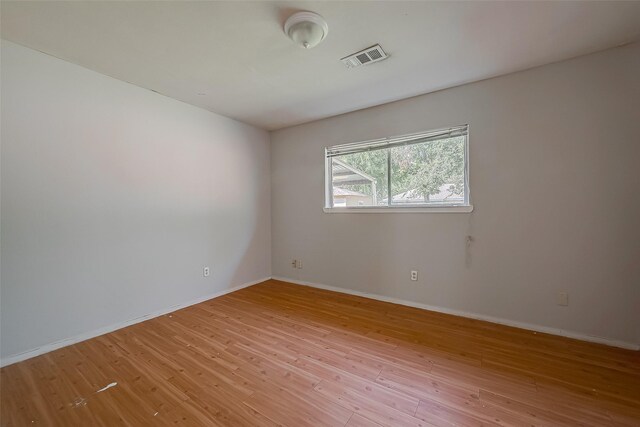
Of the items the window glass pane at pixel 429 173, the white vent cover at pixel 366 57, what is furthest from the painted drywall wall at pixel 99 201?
the window glass pane at pixel 429 173

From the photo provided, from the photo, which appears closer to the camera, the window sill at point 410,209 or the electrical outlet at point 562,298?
the electrical outlet at point 562,298

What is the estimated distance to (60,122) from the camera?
207 cm

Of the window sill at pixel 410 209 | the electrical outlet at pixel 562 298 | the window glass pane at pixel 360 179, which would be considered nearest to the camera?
the electrical outlet at pixel 562 298

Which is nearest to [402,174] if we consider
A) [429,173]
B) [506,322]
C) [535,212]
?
[429,173]

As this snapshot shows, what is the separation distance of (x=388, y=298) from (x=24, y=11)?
12.8ft

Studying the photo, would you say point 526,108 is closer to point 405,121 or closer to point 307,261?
point 405,121

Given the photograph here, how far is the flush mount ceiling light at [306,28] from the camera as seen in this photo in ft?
5.27

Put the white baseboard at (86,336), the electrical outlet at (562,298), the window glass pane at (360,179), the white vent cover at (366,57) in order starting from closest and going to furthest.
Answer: the white baseboard at (86,336) < the white vent cover at (366,57) < the electrical outlet at (562,298) < the window glass pane at (360,179)

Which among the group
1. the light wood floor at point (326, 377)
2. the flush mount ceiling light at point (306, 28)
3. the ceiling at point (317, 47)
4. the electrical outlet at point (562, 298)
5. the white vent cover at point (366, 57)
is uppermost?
the ceiling at point (317, 47)

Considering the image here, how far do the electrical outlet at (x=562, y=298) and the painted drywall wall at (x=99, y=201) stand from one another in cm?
364

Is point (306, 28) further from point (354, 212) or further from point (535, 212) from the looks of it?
point (535, 212)

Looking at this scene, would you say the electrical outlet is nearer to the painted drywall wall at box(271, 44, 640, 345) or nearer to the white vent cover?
the painted drywall wall at box(271, 44, 640, 345)

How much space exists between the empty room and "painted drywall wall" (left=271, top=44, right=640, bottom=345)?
2 centimetres

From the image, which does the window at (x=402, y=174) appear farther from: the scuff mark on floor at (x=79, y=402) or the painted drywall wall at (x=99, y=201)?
the scuff mark on floor at (x=79, y=402)
